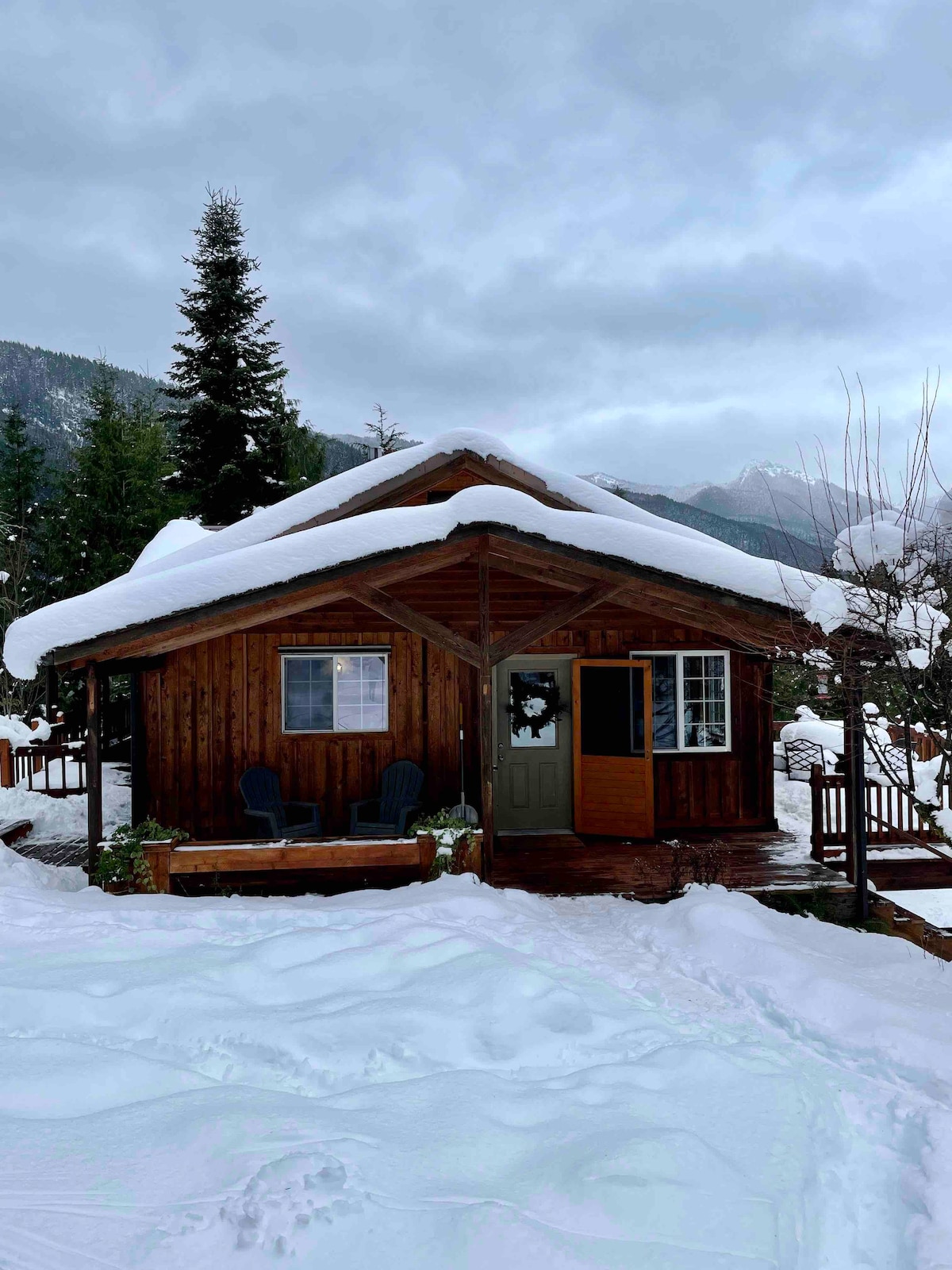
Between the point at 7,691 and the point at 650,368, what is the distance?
315ft

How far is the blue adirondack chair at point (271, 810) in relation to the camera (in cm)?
738

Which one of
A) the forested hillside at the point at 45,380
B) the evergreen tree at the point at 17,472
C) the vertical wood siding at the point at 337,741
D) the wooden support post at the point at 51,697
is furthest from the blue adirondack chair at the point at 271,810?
the forested hillside at the point at 45,380

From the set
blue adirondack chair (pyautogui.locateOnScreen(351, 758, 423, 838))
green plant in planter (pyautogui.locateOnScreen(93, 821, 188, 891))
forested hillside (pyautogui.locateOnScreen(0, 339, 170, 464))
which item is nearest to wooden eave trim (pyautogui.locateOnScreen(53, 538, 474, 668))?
green plant in planter (pyautogui.locateOnScreen(93, 821, 188, 891))

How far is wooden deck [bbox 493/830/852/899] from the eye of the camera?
6.10m

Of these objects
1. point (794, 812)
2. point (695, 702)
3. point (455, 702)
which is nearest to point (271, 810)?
point (455, 702)

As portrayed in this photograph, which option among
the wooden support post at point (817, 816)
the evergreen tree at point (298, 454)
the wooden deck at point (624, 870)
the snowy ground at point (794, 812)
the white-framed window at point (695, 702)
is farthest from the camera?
the evergreen tree at point (298, 454)

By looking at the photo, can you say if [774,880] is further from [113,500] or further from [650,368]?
[650,368]

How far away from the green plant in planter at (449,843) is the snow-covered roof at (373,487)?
12.4 ft

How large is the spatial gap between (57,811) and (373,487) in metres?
6.09

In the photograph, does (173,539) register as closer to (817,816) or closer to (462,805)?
(462,805)

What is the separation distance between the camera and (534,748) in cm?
864

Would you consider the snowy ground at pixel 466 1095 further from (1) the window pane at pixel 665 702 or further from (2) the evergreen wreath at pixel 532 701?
(2) the evergreen wreath at pixel 532 701

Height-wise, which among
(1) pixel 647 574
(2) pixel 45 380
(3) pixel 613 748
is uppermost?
(2) pixel 45 380

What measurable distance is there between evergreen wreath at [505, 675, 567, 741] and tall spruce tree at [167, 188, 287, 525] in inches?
570
